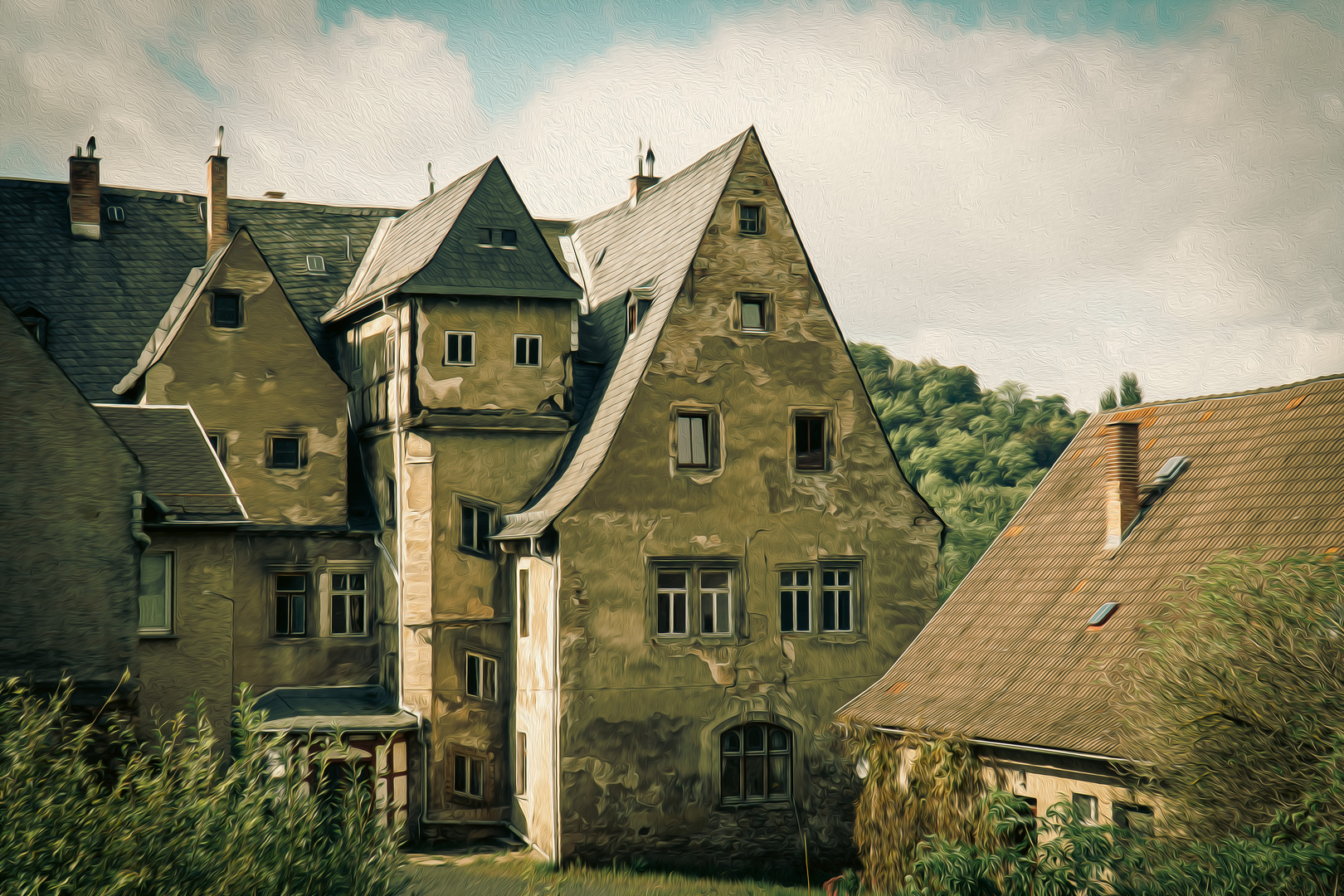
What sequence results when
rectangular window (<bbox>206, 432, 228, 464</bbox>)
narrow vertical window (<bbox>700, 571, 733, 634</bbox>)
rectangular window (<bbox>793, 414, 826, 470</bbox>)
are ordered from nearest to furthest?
narrow vertical window (<bbox>700, 571, 733, 634</bbox>)
rectangular window (<bbox>793, 414, 826, 470</bbox>)
rectangular window (<bbox>206, 432, 228, 464</bbox>)

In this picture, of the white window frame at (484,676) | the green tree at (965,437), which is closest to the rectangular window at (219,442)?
the white window frame at (484,676)

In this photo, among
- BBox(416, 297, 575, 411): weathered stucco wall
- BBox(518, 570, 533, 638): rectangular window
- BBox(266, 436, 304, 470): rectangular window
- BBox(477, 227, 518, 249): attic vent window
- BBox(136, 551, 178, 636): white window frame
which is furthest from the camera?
BBox(266, 436, 304, 470): rectangular window

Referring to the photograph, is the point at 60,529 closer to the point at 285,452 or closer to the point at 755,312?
the point at 285,452

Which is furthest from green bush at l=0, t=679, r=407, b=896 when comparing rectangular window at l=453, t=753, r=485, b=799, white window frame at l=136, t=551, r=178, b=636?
A: rectangular window at l=453, t=753, r=485, b=799

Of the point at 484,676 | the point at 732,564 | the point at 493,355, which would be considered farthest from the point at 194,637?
the point at 732,564

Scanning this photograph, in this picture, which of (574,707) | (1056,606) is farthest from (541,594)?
(1056,606)

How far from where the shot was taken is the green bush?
11367mm

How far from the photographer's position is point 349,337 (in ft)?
113

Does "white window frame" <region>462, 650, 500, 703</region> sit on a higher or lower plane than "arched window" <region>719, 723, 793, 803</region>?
higher

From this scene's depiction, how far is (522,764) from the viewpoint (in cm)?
2961

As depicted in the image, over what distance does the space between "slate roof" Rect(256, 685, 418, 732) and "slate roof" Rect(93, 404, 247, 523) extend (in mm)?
5607

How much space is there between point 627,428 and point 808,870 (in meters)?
10.2

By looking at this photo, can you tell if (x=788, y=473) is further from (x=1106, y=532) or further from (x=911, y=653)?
(x=1106, y=532)

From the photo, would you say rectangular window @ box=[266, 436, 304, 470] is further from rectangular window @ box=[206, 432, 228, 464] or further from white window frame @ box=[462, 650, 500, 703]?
white window frame @ box=[462, 650, 500, 703]
